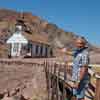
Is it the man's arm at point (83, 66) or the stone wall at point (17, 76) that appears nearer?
the man's arm at point (83, 66)

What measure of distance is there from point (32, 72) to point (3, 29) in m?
41.3

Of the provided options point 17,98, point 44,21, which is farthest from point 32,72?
point 44,21

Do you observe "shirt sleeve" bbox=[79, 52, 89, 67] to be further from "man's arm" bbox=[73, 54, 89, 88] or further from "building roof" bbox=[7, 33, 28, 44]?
"building roof" bbox=[7, 33, 28, 44]

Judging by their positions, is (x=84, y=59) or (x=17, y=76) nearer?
(x=84, y=59)

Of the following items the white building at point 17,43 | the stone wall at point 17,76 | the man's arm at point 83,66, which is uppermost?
the white building at point 17,43

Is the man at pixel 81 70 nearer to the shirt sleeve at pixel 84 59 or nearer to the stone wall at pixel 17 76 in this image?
the shirt sleeve at pixel 84 59

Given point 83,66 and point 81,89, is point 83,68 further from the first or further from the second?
point 81,89

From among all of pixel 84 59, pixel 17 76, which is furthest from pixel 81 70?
pixel 17 76

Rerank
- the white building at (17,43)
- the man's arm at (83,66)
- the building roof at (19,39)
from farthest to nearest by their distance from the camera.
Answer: the building roof at (19,39) < the white building at (17,43) < the man's arm at (83,66)

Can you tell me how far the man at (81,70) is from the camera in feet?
38.1

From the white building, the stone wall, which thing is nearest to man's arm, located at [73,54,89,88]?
the stone wall

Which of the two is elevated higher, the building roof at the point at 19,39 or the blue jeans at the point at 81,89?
the building roof at the point at 19,39

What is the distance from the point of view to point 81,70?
11.6 m

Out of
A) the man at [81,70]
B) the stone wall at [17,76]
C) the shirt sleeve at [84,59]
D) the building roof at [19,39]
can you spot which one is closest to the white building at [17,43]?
the building roof at [19,39]
